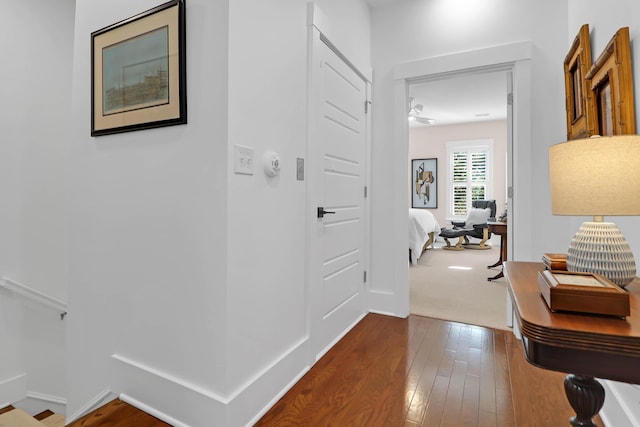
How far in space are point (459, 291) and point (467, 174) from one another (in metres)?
4.41

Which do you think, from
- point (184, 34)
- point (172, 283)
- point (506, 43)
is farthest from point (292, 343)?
point (506, 43)

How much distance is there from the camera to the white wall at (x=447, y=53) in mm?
2516

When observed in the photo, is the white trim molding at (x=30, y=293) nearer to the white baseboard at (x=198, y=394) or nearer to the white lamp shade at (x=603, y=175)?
the white baseboard at (x=198, y=394)

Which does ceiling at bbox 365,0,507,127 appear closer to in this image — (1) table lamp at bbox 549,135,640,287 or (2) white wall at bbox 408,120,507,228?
(2) white wall at bbox 408,120,507,228

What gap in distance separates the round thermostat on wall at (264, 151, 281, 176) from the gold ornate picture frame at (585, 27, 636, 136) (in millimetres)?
1453

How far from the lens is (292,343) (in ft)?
6.40

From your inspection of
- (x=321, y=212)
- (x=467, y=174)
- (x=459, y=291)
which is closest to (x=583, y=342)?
(x=321, y=212)

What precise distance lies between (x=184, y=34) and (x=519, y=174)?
2.38m

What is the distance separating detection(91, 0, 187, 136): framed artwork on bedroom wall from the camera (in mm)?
1570

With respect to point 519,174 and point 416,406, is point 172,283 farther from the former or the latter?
point 519,174

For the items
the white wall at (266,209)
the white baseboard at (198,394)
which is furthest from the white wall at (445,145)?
the white baseboard at (198,394)

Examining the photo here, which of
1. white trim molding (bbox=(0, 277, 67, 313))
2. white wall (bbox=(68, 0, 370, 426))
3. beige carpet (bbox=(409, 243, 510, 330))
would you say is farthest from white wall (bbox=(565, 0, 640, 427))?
white trim molding (bbox=(0, 277, 67, 313))

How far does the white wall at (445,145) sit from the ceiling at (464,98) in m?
0.26

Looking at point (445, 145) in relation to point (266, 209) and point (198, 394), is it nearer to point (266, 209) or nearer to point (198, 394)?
point (266, 209)
